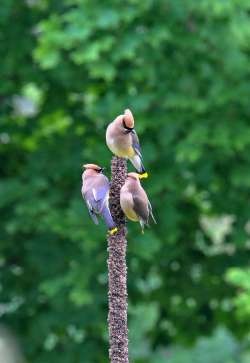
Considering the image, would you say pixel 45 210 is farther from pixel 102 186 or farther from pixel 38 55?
pixel 102 186

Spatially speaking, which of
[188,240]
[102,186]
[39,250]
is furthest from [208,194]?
[102,186]

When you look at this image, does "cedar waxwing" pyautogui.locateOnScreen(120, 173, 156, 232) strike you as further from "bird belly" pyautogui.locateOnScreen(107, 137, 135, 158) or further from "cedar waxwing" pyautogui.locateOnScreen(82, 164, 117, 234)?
"bird belly" pyautogui.locateOnScreen(107, 137, 135, 158)

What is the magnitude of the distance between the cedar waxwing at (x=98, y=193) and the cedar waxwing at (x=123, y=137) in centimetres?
12

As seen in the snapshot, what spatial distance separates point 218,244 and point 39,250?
2.90m

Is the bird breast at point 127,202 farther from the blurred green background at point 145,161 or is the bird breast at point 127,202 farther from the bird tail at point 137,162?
the blurred green background at point 145,161

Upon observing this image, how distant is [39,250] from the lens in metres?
16.5

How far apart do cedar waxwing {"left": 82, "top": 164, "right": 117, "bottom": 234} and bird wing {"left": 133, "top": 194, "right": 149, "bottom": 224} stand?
0.35 ft

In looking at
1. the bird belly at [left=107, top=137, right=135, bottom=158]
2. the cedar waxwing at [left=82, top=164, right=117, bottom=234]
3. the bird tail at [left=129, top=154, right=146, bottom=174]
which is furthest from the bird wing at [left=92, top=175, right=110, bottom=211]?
the bird tail at [left=129, top=154, right=146, bottom=174]

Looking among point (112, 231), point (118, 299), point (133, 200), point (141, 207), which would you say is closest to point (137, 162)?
point (141, 207)

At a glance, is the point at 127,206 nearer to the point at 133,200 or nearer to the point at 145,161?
the point at 133,200

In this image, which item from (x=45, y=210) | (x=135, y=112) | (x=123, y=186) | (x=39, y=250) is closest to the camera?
(x=123, y=186)

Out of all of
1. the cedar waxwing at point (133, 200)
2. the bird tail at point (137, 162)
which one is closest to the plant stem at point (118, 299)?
the cedar waxwing at point (133, 200)

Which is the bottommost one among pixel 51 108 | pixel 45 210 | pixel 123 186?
pixel 123 186

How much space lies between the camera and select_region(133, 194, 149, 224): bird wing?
4.28m
